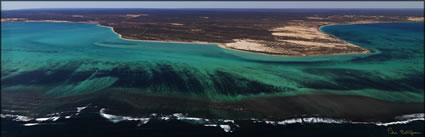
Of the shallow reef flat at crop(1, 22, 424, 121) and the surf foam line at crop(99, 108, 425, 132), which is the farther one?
the shallow reef flat at crop(1, 22, 424, 121)

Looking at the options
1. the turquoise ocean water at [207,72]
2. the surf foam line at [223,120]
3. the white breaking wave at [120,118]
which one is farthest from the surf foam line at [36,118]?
the turquoise ocean water at [207,72]

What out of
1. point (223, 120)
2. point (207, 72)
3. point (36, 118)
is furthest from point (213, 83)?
point (36, 118)

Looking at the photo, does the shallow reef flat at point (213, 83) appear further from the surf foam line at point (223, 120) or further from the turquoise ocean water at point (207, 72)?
the surf foam line at point (223, 120)

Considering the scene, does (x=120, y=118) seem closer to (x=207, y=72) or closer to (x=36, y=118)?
(x=36, y=118)

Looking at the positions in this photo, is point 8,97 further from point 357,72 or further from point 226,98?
point 357,72

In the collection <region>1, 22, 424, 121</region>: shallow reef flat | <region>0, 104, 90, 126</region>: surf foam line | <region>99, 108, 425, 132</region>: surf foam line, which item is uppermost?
<region>1, 22, 424, 121</region>: shallow reef flat

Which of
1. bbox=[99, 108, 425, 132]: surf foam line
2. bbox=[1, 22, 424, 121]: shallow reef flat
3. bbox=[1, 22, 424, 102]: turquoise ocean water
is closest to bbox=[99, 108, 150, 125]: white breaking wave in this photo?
bbox=[99, 108, 425, 132]: surf foam line

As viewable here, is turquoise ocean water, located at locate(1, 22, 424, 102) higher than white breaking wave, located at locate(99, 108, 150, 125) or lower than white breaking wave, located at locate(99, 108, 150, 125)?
higher

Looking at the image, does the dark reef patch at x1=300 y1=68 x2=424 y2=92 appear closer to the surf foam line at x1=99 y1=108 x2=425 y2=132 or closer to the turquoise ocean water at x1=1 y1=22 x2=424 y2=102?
the turquoise ocean water at x1=1 y1=22 x2=424 y2=102

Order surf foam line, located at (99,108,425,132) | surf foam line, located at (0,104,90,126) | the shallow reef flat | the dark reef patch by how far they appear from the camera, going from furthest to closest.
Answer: the dark reef patch
the shallow reef flat
surf foam line, located at (99,108,425,132)
surf foam line, located at (0,104,90,126)

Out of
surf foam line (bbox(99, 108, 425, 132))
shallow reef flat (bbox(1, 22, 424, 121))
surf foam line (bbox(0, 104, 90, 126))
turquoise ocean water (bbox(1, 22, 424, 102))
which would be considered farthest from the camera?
turquoise ocean water (bbox(1, 22, 424, 102))

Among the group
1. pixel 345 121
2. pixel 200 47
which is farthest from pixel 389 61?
pixel 200 47
